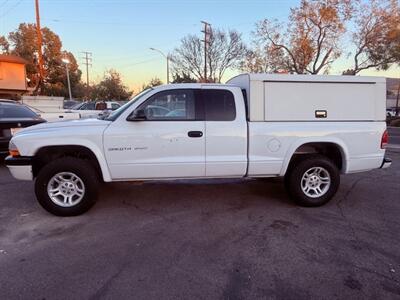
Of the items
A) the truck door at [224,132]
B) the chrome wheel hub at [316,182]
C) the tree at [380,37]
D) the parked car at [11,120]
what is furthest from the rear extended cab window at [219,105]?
the tree at [380,37]

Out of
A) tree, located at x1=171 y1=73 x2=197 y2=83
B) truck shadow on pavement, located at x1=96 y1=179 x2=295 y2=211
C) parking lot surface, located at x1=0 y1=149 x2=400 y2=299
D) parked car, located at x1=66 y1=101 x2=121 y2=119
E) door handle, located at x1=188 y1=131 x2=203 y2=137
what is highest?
tree, located at x1=171 y1=73 x2=197 y2=83

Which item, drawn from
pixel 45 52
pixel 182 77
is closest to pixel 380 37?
pixel 182 77

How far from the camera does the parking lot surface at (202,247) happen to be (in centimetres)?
304

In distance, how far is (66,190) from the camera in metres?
4.81

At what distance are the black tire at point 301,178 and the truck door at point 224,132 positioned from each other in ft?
2.77

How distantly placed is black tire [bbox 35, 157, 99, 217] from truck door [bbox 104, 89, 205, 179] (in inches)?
13.1

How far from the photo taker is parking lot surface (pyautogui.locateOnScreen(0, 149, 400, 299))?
9.99 feet

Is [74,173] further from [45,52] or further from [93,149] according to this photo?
[45,52]

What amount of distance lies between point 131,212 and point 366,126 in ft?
12.8

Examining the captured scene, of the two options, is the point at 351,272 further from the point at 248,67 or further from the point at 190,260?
the point at 248,67

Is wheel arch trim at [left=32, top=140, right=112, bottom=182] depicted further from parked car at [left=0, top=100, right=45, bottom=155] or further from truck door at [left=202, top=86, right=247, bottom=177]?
parked car at [left=0, top=100, right=45, bottom=155]

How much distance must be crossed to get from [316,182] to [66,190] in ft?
12.6

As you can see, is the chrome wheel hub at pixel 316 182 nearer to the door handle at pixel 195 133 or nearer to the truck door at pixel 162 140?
the truck door at pixel 162 140

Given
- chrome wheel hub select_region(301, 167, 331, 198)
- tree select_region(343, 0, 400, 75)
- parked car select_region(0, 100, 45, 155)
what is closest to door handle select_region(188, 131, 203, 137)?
chrome wheel hub select_region(301, 167, 331, 198)
